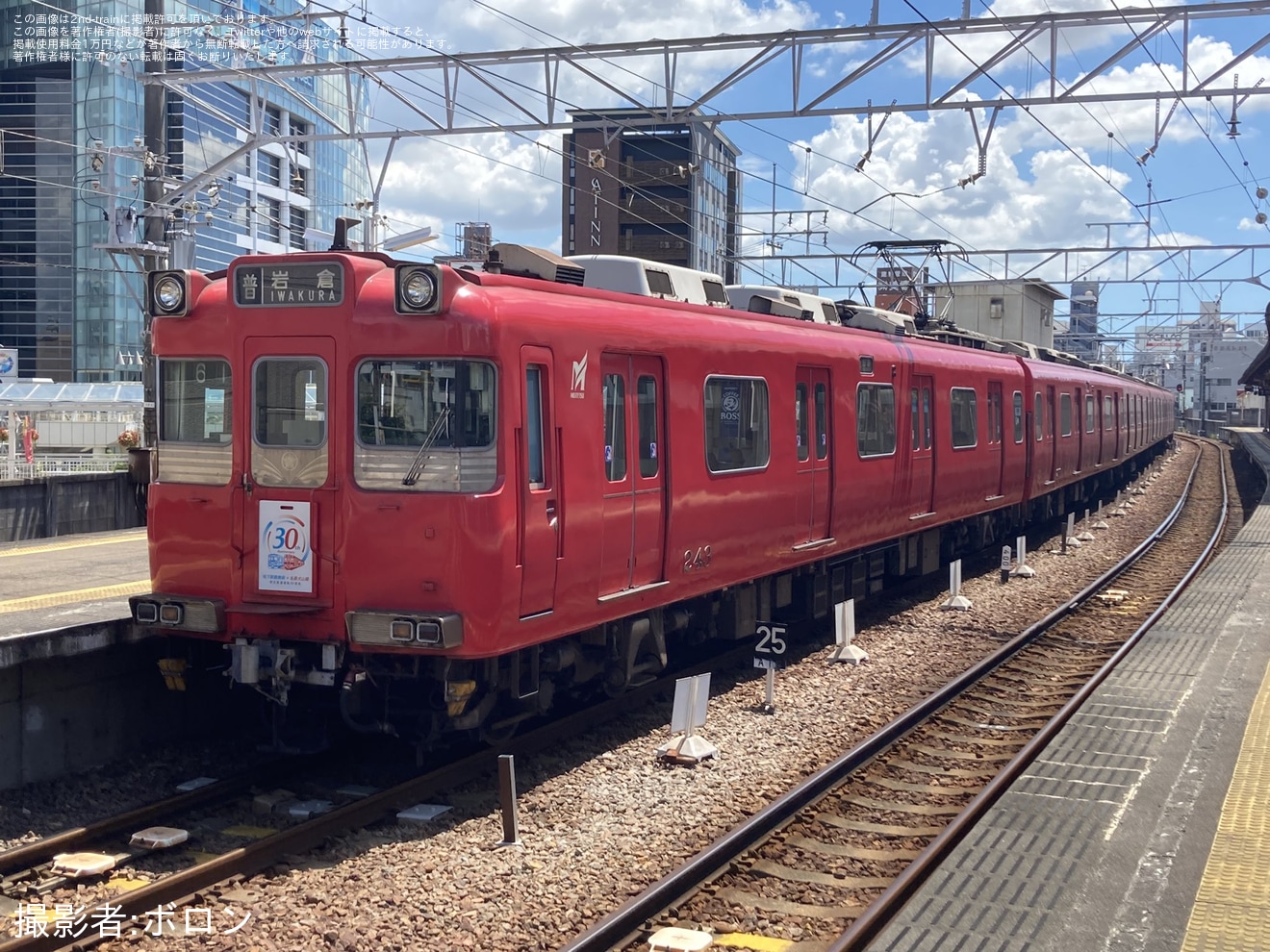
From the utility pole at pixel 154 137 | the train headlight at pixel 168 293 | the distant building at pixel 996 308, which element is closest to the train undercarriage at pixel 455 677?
the train headlight at pixel 168 293

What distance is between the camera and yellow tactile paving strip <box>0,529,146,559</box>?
1316 cm

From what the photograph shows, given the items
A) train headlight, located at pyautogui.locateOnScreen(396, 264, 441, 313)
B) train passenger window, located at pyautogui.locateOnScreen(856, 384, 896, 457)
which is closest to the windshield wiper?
train headlight, located at pyautogui.locateOnScreen(396, 264, 441, 313)

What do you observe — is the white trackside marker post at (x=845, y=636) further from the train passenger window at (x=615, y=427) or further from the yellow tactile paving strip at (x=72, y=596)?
the yellow tactile paving strip at (x=72, y=596)

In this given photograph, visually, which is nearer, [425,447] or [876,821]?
[425,447]

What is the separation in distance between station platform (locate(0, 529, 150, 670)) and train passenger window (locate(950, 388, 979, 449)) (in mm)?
9920

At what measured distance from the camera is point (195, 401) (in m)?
8.20

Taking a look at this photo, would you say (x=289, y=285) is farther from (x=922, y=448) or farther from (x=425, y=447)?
(x=922, y=448)

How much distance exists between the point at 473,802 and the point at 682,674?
382cm

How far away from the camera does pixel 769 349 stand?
11242mm

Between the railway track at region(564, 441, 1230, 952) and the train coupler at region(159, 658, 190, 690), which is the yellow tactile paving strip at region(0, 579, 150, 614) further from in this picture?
the railway track at region(564, 441, 1230, 952)

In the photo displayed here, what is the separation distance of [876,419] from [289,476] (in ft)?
25.2

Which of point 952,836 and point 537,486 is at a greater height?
point 537,486

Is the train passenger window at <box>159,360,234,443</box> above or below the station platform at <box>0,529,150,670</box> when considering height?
above

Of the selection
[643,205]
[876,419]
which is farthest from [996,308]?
[876,419]
